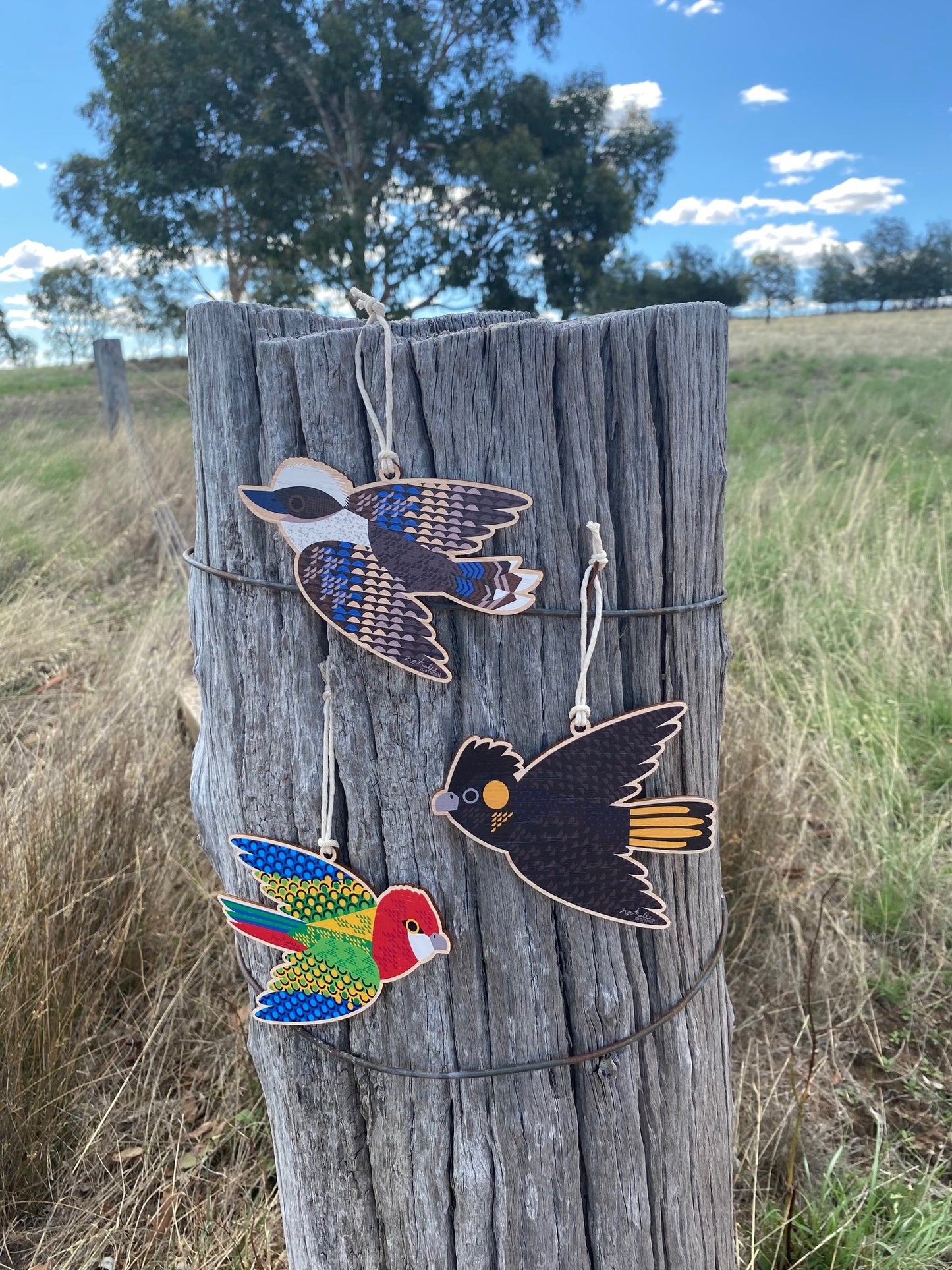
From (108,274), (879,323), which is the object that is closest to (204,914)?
(108,274)

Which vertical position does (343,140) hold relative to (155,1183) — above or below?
above

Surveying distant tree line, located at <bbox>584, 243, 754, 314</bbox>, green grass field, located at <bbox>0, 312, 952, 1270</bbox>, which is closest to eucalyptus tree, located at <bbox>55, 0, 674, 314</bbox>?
distant tree line, located at <bbox>584, 243, 754, 314</bbox>

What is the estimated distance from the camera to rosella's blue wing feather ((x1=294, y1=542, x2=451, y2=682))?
90cm

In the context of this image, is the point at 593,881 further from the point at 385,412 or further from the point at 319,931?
the point at 385,412

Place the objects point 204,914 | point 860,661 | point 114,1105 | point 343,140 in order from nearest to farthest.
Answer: point 114,1105, point 204,914, point 860,661, point 343,140

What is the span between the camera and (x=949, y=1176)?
1.98 m

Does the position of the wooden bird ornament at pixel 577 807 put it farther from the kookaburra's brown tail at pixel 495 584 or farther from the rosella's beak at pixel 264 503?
the rosella's beak at pixel 264 503

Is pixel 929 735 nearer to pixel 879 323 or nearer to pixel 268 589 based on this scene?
pixel 268 589

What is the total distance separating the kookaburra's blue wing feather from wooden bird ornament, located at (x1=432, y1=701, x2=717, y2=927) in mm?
235

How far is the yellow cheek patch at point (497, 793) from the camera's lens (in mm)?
919

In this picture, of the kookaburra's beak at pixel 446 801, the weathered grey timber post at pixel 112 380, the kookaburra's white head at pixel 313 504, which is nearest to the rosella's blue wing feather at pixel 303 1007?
the kookaburra's beak at pixel 446 801

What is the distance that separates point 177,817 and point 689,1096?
2.15 meters

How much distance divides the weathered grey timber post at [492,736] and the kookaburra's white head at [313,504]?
35mm

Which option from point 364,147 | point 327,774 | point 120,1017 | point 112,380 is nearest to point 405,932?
point 327,774
